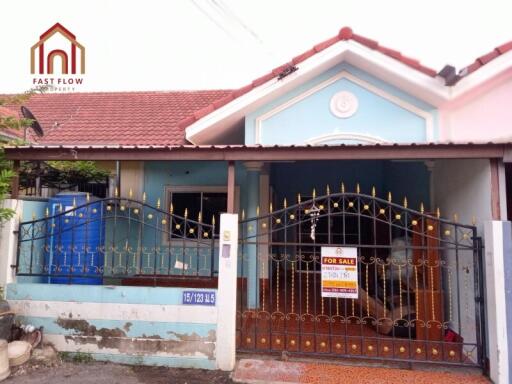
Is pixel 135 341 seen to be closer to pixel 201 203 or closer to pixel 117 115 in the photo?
pixel 201 203

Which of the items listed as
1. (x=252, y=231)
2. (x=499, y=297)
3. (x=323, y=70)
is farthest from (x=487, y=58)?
(x=252, y=231)

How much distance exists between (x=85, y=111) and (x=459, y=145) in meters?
8.89

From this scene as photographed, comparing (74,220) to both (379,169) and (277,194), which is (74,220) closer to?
(277,194)

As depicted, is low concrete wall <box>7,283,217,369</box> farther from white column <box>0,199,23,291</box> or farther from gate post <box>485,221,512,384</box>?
gate post <box>485,221,512,384</box>

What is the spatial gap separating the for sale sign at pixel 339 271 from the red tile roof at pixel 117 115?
3.76 m

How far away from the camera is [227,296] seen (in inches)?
171

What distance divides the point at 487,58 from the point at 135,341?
20.6 feet

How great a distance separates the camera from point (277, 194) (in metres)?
8.90

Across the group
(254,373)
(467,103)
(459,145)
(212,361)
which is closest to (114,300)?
(212,361)

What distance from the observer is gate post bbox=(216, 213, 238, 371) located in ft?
14.0

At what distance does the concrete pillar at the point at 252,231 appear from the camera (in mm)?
6504

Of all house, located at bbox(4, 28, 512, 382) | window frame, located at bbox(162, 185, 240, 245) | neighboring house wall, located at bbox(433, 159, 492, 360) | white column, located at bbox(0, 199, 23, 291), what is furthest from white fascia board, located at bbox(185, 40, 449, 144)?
white column, located at bbox(0, 199, 23, 291)

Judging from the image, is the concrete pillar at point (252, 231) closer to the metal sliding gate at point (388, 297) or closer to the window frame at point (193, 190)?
the metal sliding gate at point (388, 297)

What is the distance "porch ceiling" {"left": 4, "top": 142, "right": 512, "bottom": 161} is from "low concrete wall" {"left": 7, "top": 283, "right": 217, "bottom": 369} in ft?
5.59
